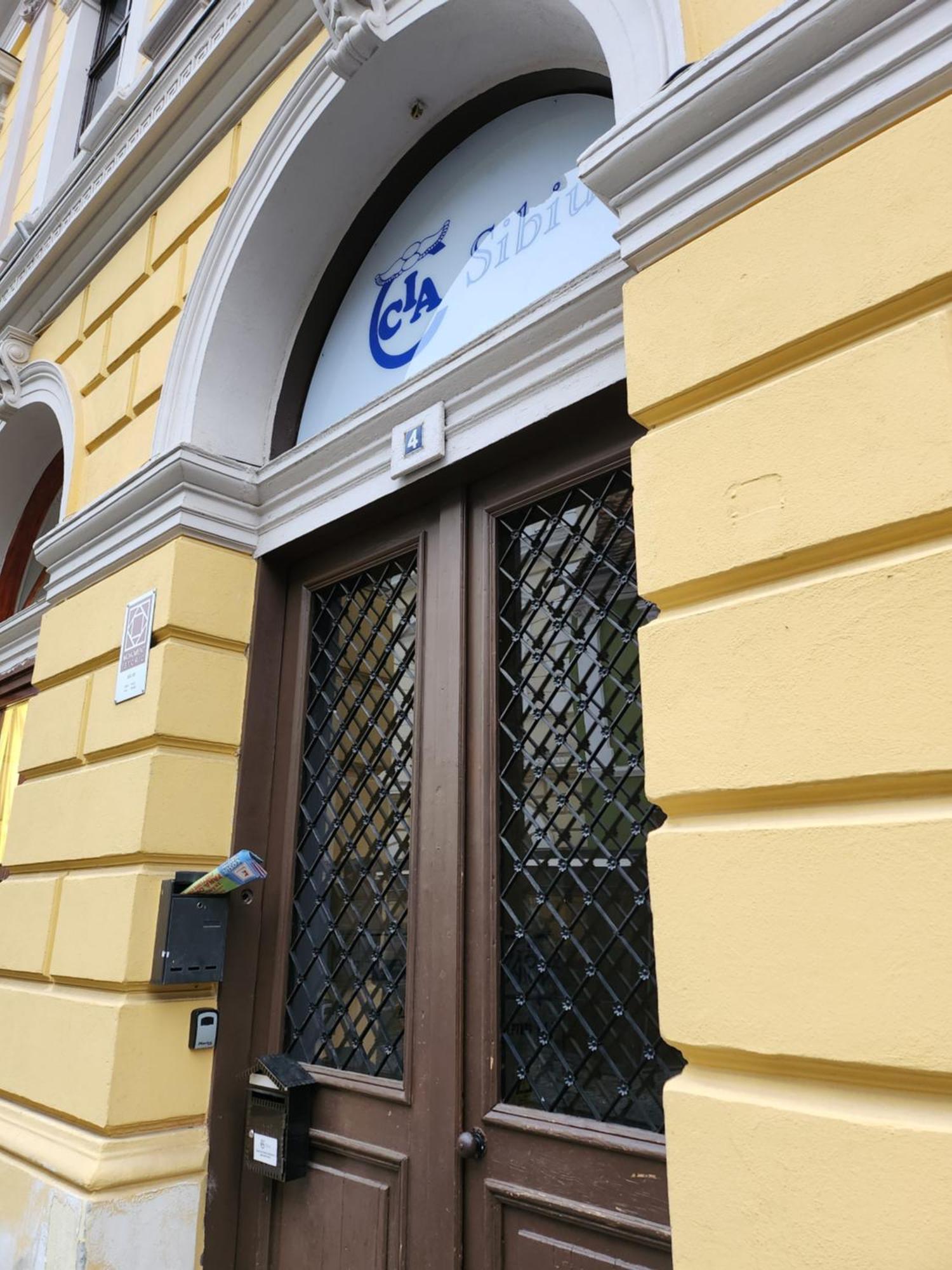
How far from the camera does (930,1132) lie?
1.36m

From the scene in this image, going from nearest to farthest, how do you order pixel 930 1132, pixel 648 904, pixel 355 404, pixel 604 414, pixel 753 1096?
pixel 930 1132, pixel 753 1096, pixel 648 904, pixel 604 414, pixel 355 404

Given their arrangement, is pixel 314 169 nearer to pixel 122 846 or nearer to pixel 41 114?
pixel 122 846

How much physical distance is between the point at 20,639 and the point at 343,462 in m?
2.82

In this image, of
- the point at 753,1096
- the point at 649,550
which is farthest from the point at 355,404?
the point at 753,1096

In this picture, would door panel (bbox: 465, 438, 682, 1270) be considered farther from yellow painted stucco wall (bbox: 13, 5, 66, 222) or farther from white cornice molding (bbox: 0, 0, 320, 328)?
yellow painted stucco wall (bbox: 13, 5, 66, 222)

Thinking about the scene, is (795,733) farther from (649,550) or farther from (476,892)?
(476,892)

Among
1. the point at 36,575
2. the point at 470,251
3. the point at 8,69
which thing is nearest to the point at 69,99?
the point at 8,69

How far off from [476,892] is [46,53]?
24.4 feet

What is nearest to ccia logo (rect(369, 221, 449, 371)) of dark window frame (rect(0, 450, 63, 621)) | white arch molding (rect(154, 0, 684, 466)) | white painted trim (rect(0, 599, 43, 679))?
white arch molding (rect(154, 0, 684, 466))

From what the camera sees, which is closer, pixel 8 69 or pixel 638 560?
pixel 638 560

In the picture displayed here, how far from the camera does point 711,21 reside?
218 cm

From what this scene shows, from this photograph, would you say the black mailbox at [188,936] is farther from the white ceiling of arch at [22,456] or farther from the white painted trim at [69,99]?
the white painted trim at [69,99]

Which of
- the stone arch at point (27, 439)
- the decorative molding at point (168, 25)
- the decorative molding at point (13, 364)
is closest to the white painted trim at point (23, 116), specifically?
the decorative molding at point (13, 364)

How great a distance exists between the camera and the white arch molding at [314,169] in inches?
127
